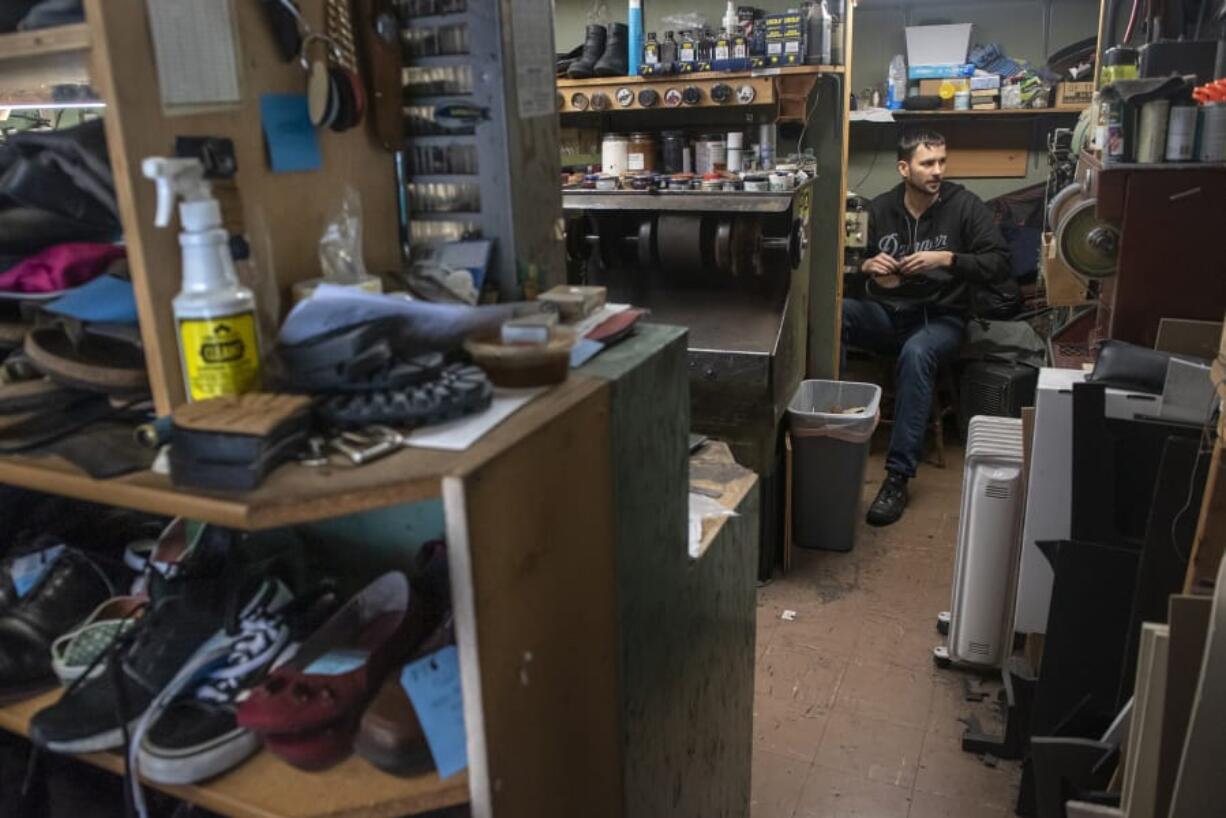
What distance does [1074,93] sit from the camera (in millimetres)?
4102

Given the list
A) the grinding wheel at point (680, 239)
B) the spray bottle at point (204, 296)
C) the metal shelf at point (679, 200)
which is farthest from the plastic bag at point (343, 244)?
the grinding wheel at point (680, 239)

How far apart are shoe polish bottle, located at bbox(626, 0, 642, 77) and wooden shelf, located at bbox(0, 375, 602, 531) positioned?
282 centimetres

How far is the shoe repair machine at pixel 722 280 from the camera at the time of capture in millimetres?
2705

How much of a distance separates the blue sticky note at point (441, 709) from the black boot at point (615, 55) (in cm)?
292

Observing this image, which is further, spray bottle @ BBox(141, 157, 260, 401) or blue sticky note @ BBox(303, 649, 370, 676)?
blue sticky note @ BBox(303, 649, 370, 676)

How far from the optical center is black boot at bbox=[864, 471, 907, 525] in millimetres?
3410

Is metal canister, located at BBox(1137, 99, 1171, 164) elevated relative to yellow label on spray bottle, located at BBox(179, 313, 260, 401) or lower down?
elevated

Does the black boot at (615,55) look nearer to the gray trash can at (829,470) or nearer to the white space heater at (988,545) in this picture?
the gray trash can at (829,470)

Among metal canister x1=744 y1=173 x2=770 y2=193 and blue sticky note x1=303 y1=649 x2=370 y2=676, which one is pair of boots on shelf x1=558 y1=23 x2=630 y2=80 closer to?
metal canister x1=744 y1=173 x2=770 y2=193

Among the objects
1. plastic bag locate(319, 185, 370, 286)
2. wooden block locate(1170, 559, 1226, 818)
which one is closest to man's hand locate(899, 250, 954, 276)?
wooden block locate(1170, 559, 1226, 818)

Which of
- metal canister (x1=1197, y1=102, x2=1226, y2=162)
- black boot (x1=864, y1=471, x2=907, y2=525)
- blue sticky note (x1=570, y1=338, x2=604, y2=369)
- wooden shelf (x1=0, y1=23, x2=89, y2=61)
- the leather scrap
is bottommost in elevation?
black boot (x1=864, y1=471, x2=907, y2=525)

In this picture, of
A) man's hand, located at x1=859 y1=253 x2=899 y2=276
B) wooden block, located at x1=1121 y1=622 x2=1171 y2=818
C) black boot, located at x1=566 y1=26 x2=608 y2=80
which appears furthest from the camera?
man's hand, located at x1=859 y1=253 x2=899 y2=276

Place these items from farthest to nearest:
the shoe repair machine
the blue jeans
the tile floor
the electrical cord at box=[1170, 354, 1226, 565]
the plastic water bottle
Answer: the plastic water bottle → the blue jeans → the shoe repair machine → the tile floor → the electrical cord at box=[1170, 354, 1226, 565]

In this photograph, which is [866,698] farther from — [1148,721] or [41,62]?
[41,62]
